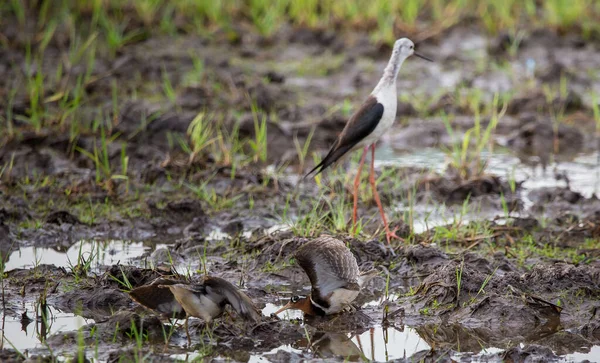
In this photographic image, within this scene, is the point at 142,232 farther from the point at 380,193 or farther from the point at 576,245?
the point at 576,245

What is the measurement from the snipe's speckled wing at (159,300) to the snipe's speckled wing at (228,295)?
0.20m

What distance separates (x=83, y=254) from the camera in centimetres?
589

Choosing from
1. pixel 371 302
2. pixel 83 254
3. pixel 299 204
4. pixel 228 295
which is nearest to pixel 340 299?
pixel 371 302

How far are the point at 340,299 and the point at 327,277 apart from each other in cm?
13

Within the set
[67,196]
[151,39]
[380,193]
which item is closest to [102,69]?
[151,39]

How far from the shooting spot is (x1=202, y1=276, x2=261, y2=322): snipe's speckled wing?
177 inches

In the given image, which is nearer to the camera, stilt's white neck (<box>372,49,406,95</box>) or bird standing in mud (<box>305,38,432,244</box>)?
bird standing in mud (<box>305,38,432,244</box>)

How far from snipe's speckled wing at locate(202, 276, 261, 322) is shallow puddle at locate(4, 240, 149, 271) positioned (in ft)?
4.11

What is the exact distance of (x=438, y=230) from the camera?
6.15 m

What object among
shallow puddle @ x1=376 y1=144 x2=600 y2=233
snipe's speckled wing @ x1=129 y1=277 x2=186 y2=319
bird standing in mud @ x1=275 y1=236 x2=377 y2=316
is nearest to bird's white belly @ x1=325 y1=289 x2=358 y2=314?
bird standing in mud @ x1=275 y1=236 x2=377 y2=316

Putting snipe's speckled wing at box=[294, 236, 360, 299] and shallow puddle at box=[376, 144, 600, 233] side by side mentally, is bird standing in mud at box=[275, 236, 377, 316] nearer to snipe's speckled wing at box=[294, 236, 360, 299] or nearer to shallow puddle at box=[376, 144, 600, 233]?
snipe's speckled wing at box=[294, 236, 360, 299]

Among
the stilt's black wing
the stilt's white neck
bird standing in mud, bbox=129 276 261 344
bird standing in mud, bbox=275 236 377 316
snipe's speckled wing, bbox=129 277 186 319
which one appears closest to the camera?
bird standing in mud, bbox=129 276 261 344

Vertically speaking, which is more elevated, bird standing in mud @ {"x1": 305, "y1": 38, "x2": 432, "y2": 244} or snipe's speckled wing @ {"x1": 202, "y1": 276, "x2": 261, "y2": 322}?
bird standing in mud @ {"x1": 305, "y1": 38, "x2": 432, "y2": 244}

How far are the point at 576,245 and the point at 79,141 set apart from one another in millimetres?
3893
